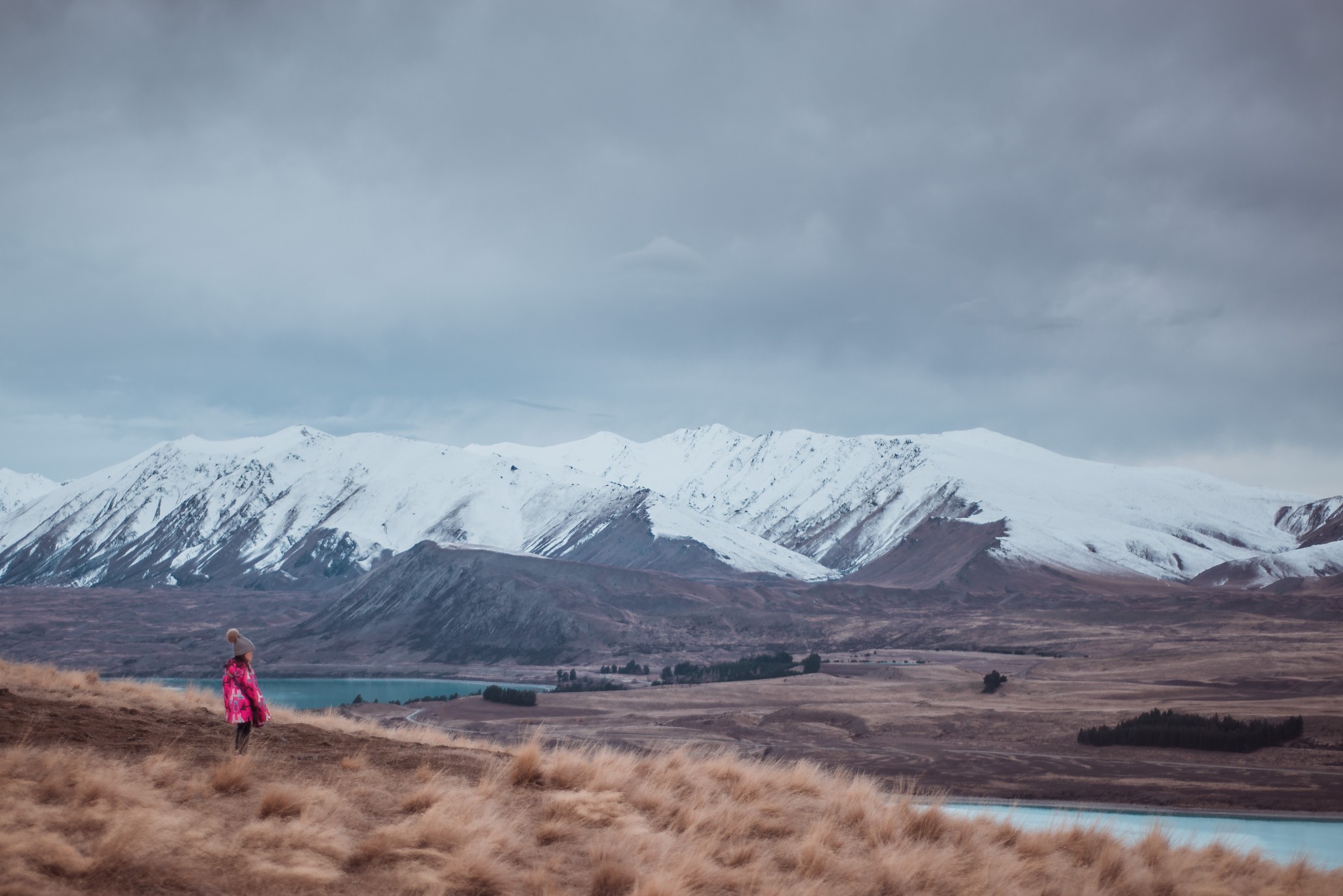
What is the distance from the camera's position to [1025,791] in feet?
173

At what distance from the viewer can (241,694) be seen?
14.6 meters

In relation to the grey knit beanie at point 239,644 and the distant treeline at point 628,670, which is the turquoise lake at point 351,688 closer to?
the distant treeline at point 628,670

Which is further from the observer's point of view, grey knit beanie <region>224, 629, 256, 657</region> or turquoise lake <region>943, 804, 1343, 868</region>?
turquoise lake <region>943, 804, 1343, 868</region>

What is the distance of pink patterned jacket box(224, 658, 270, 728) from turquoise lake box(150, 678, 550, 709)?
104m

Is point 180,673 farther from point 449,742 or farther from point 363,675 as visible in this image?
point 449,742

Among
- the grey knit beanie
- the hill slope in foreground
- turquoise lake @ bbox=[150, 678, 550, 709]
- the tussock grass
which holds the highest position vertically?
the grey knit beanie

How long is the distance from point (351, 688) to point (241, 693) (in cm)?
14004

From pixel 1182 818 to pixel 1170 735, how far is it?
715 inches

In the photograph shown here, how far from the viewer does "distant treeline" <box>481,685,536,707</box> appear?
9319 centimetres

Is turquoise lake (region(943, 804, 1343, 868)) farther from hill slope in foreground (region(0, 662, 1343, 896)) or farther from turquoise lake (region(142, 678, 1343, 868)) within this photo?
hill slope in foreground (region(0, 662, 1343, 896))

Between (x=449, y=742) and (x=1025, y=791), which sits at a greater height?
(x=449, y=742)

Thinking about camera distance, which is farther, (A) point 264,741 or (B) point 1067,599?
(B) point 1067,599

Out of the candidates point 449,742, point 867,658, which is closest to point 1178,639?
point 867,658

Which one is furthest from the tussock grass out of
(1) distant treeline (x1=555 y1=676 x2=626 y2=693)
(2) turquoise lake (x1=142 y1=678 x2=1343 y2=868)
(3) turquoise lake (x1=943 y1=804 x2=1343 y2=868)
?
(1) distant treeline (x1=555 y1=676 x2=626 y2=693)
